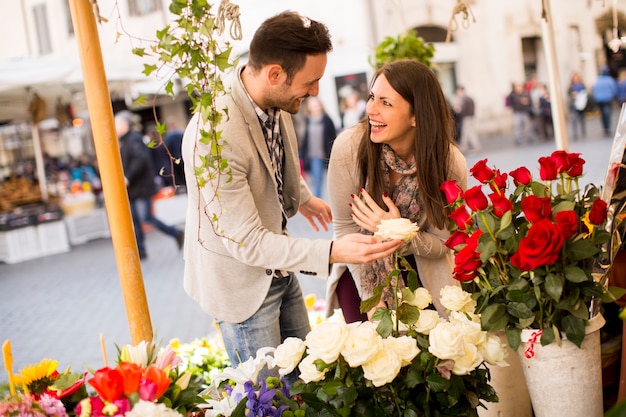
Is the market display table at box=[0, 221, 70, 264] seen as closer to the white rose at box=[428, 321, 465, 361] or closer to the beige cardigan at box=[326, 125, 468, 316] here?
the beige cardigan at box=[326, 125, 468, 316]

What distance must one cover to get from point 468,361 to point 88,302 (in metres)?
5.49

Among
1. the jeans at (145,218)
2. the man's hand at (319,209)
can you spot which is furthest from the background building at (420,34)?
the man's hand at (319,209)

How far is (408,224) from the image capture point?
1.48 metres

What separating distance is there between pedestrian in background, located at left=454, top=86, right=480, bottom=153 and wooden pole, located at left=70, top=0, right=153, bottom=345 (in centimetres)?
1094

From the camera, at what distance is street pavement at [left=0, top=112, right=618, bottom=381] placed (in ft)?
15.9

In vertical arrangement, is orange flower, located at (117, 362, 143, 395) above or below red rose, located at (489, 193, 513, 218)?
below

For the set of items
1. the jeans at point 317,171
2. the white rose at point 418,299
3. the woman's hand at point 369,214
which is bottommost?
the jeans at point 317,171

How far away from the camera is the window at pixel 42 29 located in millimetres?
17016

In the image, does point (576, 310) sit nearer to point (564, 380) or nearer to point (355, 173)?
point (564, 380)

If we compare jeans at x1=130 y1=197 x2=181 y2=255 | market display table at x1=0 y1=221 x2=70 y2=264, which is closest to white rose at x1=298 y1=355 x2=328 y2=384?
jeans at x1=130 y1=197 x2=181 y2=255

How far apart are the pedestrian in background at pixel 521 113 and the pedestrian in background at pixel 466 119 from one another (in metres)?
0.96

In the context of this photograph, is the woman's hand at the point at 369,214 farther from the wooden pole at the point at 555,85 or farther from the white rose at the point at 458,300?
the wooden pole at the point at 555,85

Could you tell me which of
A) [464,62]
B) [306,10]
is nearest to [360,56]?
[306,10]

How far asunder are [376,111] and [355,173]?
206 millimetres
